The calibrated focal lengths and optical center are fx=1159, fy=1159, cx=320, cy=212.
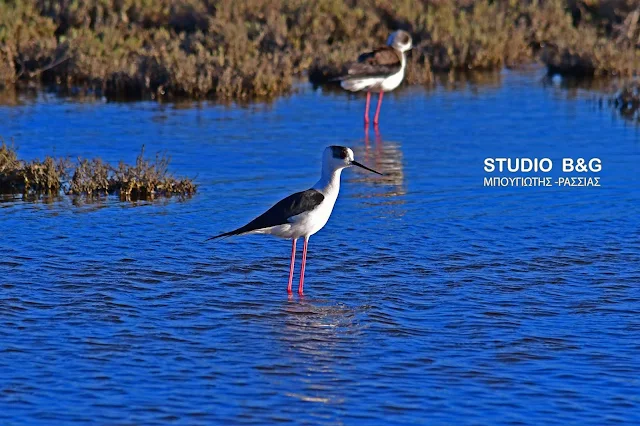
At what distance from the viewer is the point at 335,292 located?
8.00 m

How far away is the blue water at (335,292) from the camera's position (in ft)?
19.3

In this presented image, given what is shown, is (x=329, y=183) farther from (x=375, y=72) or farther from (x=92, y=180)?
(x=375, y=72)

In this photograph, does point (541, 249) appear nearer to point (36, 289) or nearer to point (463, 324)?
point (463, 324)

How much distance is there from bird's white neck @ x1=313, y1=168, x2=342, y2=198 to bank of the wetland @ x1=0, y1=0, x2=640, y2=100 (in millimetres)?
8780

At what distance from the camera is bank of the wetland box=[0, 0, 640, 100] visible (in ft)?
56.1

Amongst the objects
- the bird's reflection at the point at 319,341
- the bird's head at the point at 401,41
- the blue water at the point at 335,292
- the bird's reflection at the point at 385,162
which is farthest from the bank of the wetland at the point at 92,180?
the bird's head at the point at 401,41

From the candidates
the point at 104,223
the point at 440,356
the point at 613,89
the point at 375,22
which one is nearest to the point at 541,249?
the point at 440,356

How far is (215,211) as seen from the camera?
409 inches

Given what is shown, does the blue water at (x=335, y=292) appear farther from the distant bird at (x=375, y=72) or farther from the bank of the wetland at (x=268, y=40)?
the bank of the wetland at (x=268, y=40)

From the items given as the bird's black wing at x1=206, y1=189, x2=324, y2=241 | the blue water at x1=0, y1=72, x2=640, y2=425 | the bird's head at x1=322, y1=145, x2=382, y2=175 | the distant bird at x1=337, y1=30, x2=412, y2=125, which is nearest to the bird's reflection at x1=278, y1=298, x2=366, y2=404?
the blue water at x1=0, y1=72, x2=640, y2=425

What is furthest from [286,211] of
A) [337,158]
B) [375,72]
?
[375,72]

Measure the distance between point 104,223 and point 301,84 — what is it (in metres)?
8.91

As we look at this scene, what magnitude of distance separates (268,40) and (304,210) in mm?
12266

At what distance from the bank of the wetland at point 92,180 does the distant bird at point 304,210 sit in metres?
3.23
